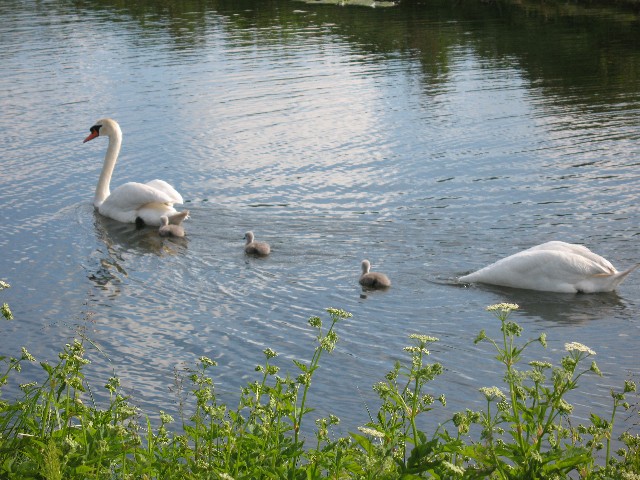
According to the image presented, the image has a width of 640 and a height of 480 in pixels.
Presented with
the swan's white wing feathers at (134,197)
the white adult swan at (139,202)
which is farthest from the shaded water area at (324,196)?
the swan's white wing feathers at (134,197)

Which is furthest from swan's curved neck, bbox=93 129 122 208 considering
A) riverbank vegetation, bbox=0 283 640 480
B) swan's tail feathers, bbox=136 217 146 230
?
riverbank vegetation, bbox=0 283 640 480

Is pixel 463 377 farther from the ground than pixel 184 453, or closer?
closer

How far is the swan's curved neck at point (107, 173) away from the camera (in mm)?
16078

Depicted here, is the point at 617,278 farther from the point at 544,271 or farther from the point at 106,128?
the point at 106,128

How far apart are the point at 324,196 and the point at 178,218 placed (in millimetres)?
2474

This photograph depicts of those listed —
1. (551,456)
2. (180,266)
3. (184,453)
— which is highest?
(551,456)

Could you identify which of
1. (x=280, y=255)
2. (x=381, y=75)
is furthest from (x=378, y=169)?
(x=381, y=75)

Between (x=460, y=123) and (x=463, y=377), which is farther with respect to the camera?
(x=460, y=123)

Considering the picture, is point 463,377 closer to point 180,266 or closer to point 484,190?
point 180,266

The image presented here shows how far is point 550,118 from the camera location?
68.6 ft

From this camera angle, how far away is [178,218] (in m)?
14.3

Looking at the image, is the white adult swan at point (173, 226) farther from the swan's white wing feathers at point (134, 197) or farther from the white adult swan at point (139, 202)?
the swan's white wing feathers at point (134, 197)

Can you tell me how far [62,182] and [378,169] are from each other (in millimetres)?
5368

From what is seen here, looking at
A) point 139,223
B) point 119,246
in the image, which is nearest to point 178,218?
point 119,246
